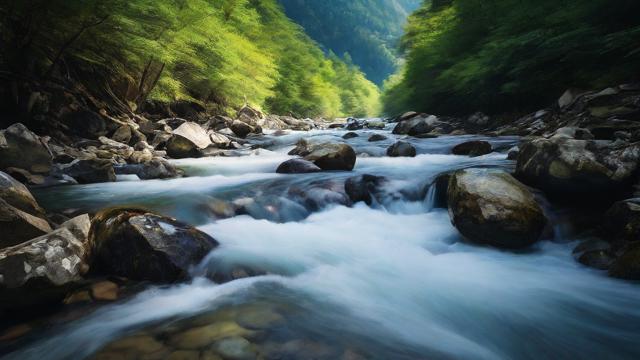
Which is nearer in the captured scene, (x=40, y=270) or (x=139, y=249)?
(x=40, y=270)

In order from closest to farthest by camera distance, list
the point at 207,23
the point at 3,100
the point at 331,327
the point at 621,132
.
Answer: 1. the point at 331,327
2. the point at 621,132
3. the point at 3,100
4. the point at 207,23

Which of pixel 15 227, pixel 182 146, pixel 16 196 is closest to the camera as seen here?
pixel 15 227

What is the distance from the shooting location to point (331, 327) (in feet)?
8.09

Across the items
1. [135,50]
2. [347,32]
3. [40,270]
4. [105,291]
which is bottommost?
[105,291]

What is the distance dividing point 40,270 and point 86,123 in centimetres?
914

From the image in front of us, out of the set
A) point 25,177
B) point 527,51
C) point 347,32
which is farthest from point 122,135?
point 347,32

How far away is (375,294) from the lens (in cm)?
311

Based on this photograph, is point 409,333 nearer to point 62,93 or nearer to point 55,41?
point 55,41

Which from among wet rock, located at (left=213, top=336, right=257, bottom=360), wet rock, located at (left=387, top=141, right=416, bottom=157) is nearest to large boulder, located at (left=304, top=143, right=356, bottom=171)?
wet rock, located at (left=387, top=141, right=416, bottom=157)

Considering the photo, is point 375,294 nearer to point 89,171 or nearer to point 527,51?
point 89,171

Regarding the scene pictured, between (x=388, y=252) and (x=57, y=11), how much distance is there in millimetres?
8180

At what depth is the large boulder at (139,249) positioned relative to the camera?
9.59ft

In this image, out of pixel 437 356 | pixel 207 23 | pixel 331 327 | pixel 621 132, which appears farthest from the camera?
pixel 207 23

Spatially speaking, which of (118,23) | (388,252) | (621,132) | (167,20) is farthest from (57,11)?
(621,132)
